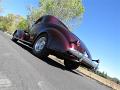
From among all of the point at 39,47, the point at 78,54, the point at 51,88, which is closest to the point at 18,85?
the point at 51,88

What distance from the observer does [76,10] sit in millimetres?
42375

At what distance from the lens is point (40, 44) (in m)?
11.9

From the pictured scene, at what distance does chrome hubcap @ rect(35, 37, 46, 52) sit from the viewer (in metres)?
11.7

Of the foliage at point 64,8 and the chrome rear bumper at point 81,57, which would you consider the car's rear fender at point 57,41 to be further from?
the foliage at point 64,8

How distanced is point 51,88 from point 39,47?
213 inches

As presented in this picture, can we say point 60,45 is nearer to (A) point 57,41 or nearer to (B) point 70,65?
(A) point 57,41

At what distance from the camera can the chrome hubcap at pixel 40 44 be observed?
11727 mm

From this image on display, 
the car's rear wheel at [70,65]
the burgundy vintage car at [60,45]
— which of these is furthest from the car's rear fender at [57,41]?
the car's rear wheel at [70,65]

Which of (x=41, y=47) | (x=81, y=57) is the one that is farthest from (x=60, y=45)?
(x=41, y=47)

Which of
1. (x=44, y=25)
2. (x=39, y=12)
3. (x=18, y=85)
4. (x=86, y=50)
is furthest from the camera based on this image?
(x=39, y=12)

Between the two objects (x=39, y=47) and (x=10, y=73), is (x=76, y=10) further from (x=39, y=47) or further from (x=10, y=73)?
(x=10, y=73)

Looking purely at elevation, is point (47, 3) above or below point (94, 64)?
above

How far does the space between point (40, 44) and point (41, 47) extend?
0.74 ft

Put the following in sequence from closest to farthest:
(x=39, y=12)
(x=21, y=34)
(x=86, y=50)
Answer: (x=86, y=50) → (x=21, y=34) → (x=39, y=12)
